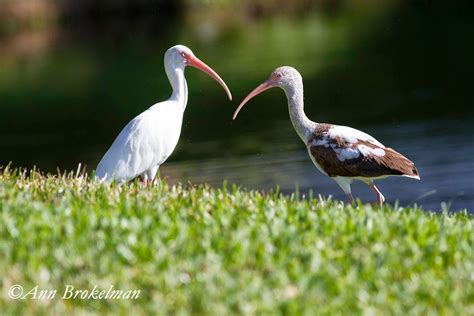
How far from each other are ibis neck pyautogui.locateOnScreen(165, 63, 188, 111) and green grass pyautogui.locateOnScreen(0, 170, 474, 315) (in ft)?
12.7

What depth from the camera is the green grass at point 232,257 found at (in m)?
5.01

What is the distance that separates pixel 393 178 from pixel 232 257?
9330 millimetres

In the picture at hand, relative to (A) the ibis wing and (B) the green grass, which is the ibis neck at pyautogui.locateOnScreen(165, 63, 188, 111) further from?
(B) the green grass

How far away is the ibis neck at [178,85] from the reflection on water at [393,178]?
330 cm

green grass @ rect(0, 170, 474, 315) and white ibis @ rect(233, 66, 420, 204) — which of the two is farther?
white ibis @ rect(233, 66, 420, 204)

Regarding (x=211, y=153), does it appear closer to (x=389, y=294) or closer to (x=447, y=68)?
(x=447, y=68)

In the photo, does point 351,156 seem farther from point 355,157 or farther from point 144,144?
point 144,144

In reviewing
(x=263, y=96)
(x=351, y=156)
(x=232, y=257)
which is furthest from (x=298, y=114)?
(x=263, y=96)

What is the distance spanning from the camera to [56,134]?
2117 cm

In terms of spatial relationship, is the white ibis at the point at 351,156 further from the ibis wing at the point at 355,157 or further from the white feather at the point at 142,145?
the white feather at the point at 142,145

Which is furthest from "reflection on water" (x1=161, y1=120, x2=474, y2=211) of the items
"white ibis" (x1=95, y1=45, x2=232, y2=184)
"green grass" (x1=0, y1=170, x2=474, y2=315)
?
"green grass" (x1=0, y1=170, x2=474, y2=315)

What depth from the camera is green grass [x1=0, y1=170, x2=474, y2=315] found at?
197 inches

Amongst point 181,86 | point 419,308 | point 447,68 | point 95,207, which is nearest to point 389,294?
point 419,308

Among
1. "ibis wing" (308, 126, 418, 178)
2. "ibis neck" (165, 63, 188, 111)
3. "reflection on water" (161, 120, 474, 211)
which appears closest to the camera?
"ibis wing" (308, 126, 418, 178)
